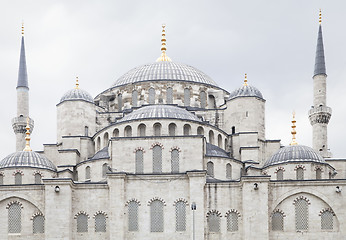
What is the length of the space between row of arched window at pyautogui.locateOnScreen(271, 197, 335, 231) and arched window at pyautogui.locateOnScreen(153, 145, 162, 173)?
6352 millimetres

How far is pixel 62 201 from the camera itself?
4253 centimetres

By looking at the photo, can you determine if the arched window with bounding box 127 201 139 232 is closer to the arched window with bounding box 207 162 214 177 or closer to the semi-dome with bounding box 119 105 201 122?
the arched window with bounding box 207 162 214 177

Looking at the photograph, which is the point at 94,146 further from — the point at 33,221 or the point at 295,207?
the point at 295,207

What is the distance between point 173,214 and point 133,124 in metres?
6.55

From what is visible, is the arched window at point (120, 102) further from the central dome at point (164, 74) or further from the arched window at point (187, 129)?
the arched window at point (187, 129)

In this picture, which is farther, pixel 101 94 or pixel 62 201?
pixel 101 94

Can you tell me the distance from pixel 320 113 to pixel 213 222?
46.8 feet

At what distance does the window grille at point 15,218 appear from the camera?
43.1m

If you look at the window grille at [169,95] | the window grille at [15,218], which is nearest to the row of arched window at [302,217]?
the window grille at [15,218]

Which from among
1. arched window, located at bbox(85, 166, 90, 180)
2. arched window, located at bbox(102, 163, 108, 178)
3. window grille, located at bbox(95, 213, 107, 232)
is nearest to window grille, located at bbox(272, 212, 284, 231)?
window grille, located at bbox(95, 213, 107, 232)

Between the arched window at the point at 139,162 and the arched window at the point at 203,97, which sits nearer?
the arched window at the point at 139,162

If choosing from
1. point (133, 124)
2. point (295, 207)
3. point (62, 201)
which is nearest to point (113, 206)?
point (62, 201)

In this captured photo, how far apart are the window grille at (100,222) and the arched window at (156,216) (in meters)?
2.36

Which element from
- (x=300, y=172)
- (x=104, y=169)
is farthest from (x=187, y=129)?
(x=300, y=172)
